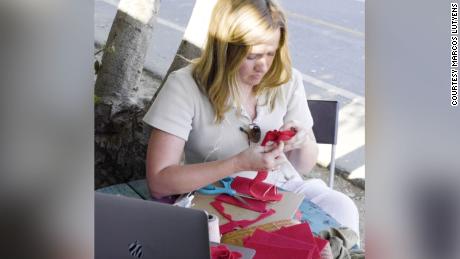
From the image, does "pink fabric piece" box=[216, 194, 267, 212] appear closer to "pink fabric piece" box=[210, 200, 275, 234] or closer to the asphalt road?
"pink fabric piece" box=[210, 200, 275, 234]

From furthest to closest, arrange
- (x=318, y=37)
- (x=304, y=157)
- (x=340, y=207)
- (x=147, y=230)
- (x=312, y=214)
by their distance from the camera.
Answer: (x=304, y=157)
(x=312, y=214)
(x=340, y=207)
(x=318, y=37)
(x=147, y=230)

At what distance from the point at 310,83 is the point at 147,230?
0.50 meters

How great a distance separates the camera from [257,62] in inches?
58.1

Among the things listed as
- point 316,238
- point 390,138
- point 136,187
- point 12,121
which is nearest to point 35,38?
point 12,121

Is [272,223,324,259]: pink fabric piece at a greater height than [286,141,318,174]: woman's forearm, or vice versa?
[286,141,318,174]: woman's forearm

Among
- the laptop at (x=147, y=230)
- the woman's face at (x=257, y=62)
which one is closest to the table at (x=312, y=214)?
the laptop at (x=147, y=230)

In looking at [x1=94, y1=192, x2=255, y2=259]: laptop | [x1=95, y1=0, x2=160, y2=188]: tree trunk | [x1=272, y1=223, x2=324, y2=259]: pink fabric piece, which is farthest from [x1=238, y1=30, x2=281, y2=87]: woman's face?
[x1=94, y1=192, x2=255, y2=259]: laptop

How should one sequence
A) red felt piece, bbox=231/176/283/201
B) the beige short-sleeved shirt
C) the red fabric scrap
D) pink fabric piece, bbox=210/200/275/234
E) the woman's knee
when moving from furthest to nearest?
the beige short-sleeved shirt, red felt piece, bbox=231/176/283/201, pink fabric piece, bbox=210/200/275/234, the woman's knee, the red fabric scrap

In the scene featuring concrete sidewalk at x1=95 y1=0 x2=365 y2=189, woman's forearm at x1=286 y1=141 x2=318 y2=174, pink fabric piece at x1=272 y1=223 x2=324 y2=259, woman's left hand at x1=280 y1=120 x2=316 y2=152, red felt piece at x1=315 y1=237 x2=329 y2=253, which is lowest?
red felt piece at x1=315 y1=237 x2=329 y2=253

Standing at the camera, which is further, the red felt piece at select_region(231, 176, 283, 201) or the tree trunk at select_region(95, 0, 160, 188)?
the red felt piece at select_region(231, 176, 283, 201)

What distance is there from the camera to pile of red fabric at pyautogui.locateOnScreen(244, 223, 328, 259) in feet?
3.77

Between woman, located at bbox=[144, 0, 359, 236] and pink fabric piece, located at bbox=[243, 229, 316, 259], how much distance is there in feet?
0.53

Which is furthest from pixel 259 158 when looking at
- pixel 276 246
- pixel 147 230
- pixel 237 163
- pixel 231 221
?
pixel 147 230

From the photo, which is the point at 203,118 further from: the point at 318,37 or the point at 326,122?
the point at 318,37
